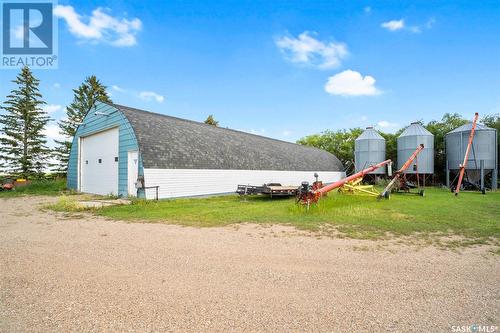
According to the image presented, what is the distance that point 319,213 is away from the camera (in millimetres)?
10031

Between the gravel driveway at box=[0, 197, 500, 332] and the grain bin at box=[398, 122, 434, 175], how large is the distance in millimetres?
23939

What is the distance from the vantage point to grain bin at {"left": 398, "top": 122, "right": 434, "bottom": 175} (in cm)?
2589

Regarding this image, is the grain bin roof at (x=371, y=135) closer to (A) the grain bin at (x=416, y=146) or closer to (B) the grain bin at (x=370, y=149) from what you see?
(B) the grain bin at (x=370, y=149)

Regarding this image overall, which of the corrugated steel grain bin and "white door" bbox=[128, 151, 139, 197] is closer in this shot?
"white door" bbox=[128, 151, 139, 197]

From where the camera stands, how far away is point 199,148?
18391 mm

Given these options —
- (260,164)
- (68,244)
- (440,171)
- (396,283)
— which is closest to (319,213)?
(396,283)

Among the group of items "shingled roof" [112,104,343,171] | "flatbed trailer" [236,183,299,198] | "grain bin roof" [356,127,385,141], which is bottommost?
"flatbed trailer" [236,183,299,198]

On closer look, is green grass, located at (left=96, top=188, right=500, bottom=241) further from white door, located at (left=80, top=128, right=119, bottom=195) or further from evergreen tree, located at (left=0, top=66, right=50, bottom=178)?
evergreen tree, located at (left=0, top=66, right=50, bottom=178)

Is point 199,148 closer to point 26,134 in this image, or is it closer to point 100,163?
point 100,163

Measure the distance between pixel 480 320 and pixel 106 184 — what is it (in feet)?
60.9

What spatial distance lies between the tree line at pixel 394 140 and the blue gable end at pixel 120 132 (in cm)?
3079

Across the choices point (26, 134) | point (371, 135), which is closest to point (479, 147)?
point (371, 135)

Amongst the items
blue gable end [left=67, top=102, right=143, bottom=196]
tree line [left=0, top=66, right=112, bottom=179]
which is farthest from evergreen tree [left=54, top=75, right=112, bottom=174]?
blue gable end [left=67, top=102, right=143, bottom=196]

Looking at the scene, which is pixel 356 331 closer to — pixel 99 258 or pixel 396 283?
pixel 396 283
